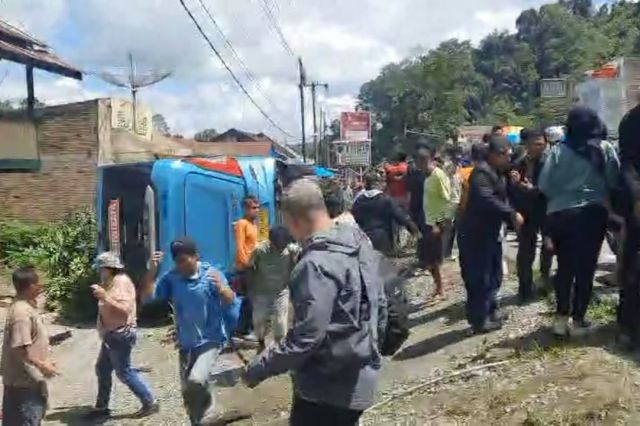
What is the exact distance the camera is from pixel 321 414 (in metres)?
3.61

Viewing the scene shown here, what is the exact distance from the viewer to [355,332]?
140 inches

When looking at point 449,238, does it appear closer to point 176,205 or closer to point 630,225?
point 176,205

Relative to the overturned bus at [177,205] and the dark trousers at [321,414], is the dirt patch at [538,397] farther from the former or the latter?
the overturned bus at [177,205]

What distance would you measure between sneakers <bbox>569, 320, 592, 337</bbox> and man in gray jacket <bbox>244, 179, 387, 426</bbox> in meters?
3.16

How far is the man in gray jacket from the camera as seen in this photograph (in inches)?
135

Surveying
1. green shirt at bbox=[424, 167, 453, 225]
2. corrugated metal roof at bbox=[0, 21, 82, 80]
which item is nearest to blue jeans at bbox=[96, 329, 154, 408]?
green shirt at bbox=[424, 167, 453, 225]

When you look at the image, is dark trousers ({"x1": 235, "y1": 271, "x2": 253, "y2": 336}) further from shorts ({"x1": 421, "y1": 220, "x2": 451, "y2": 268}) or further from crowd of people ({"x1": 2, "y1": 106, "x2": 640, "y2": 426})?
shorts ({"x1": 421, "y1": 220, "x2": 451, "y2": 268})

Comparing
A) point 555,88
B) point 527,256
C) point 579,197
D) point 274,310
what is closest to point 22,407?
point 274,310

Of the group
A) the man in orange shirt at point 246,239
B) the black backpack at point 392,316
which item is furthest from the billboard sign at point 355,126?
the black backpack at point 392,316

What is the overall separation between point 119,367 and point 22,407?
5.17 feet

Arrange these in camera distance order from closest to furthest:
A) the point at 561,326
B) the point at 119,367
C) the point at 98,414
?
the point at 561,326, the point at 119,367, the point at 98,414

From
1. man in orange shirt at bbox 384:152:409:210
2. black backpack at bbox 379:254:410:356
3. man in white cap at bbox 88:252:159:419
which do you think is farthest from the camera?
man in orange shirt at bbox 384:152:409:210

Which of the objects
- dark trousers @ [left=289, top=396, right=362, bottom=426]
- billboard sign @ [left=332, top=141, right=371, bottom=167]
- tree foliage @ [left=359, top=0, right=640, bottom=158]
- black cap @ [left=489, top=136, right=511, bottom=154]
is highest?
tree foliage @ [left=359, top=0, right=640, bottom=158]

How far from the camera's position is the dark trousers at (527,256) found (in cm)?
810
